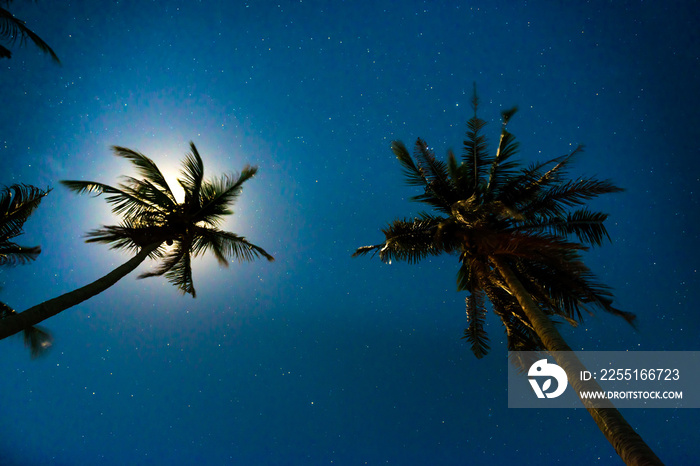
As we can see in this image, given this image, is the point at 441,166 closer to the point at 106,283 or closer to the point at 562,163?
the point at 562,163

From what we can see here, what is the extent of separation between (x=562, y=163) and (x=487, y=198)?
2092mm

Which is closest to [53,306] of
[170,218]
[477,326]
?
[170,218]

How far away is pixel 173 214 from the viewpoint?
1051 cm

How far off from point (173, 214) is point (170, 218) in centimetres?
18

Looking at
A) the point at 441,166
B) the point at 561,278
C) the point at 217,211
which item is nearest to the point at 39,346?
the point at 217,211

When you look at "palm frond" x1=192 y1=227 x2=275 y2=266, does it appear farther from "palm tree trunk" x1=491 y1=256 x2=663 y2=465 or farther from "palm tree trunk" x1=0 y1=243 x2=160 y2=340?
"palm tree trunk" x1=491 y1=256 x2=663 y2=465

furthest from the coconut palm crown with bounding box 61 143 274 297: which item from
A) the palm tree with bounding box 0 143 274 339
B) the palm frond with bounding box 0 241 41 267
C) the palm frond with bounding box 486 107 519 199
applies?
the palm frond with bounding box 486 107 519 199

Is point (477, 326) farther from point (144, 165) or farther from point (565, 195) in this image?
point (144, 165)

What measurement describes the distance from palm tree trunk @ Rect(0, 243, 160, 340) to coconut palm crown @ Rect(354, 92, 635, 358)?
702 cm

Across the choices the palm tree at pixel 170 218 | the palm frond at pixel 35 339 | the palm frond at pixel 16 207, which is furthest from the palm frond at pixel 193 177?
the palm frond at pixel 35 339

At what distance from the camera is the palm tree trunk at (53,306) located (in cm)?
515

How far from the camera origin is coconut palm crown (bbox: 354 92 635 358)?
8305 millimetres

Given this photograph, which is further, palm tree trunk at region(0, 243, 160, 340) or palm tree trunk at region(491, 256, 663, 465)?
palm tree trunk at region(0, 243, 160, 340)

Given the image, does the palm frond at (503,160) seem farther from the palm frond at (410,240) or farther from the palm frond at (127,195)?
the palm frond at (127,195)
